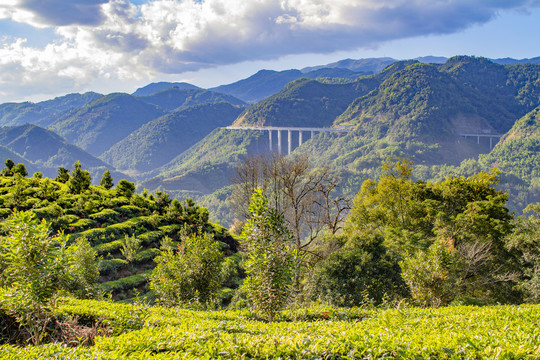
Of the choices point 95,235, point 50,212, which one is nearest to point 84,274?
point 95,235

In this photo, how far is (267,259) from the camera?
8.22m

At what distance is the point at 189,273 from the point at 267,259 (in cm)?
365

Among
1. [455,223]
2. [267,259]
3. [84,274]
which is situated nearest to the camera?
[267,259]

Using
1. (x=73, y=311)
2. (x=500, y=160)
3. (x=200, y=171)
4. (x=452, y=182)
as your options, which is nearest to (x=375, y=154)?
(x=500, y=160)

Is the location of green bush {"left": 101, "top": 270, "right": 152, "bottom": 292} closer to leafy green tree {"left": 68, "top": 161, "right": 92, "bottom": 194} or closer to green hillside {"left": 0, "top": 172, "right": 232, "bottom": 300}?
green hillside {"left": 0, "top": 172, "right": 232, "bottom": 300}

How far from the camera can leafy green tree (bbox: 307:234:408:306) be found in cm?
1503

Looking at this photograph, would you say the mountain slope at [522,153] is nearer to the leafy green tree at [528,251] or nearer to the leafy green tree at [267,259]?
the leafy green tree at [528,251]

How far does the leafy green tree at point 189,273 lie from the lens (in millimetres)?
10688

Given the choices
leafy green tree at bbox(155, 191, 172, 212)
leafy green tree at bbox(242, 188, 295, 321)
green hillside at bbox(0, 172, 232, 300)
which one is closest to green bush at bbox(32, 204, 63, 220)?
green hillside at bbox(0, 172, 232, 300)

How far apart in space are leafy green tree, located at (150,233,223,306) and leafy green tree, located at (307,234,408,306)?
6.16 meters

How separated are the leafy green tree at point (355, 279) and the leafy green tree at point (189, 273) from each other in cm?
616

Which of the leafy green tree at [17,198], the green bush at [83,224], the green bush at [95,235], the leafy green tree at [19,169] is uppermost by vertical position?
the leafy green tree at [19,169]

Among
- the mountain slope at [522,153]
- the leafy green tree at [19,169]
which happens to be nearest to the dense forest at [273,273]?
the leafy green tree at [19,169]

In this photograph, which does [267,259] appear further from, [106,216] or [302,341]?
[106,216]
